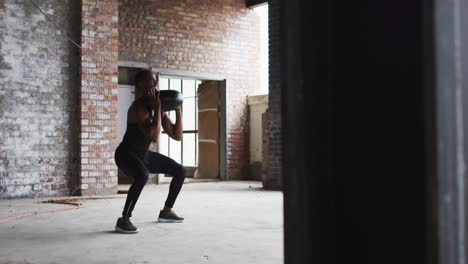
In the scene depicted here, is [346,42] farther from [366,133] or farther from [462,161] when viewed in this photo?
[462,161]

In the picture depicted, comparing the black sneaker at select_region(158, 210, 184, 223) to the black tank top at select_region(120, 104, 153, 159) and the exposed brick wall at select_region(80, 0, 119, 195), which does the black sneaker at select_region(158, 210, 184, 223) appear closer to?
the black tank top at select_region(120, 104, 153, 159)

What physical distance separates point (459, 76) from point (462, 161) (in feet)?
0.43

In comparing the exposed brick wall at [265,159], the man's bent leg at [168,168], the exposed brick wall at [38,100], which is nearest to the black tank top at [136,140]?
the man's bent leg at [168,168]

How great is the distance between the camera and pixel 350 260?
102 centimetres

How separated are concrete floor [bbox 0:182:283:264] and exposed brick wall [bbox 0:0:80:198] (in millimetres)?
532

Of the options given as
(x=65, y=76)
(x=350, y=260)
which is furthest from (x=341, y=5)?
(x=65, y=76)

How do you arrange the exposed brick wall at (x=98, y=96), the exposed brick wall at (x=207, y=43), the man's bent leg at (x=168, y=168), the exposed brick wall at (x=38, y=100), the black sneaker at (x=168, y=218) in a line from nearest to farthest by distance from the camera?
the man's bent leg at (x=168, y=168)
the black sneaker at (x=168, y=218)
the exposed brick wall at (x=38, y=100)
the exposed brick wall at (x=98, y=96)
the exposed brick wall at (x=207, y=43)

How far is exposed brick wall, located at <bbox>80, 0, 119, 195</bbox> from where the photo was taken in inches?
303

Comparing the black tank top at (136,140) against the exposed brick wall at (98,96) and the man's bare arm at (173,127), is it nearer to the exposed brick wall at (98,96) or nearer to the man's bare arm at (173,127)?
the man's bare arm at (173,127)

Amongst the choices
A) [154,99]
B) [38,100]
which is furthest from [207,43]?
[154,99]

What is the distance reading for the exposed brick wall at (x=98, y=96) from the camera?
7.70 m

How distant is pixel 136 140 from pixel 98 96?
342cm

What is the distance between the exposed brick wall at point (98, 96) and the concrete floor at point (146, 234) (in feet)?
2.78

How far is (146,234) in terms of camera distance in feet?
14.3
